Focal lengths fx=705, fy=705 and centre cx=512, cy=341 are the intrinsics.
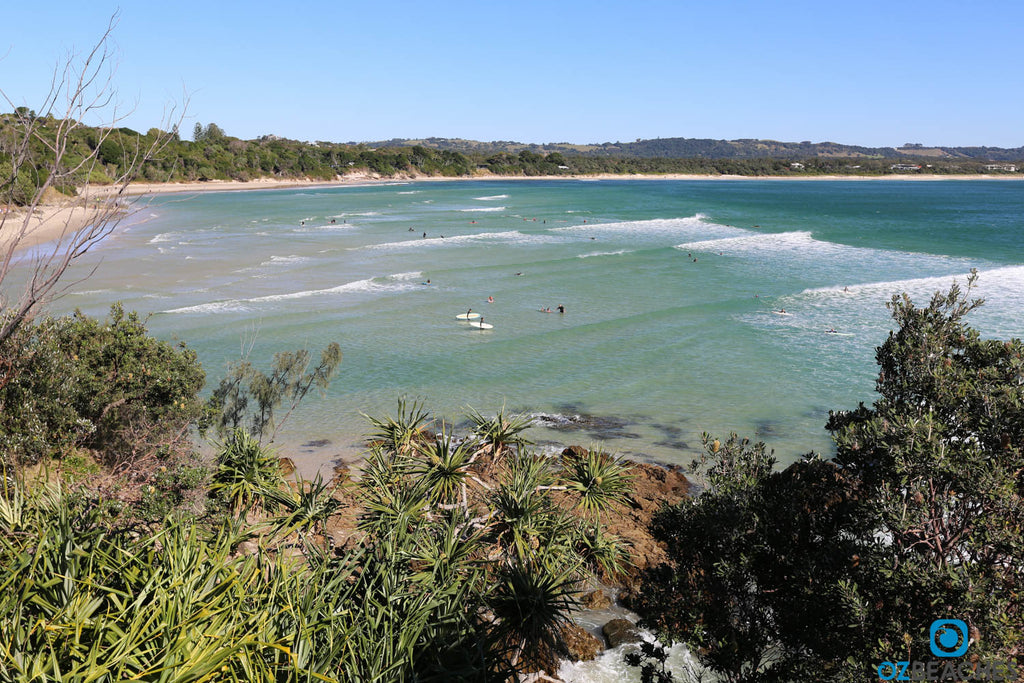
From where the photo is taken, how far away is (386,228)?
6706cm

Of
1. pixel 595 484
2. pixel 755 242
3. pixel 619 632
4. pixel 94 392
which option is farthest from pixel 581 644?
pixel 755 242

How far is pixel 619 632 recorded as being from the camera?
37.7 ft

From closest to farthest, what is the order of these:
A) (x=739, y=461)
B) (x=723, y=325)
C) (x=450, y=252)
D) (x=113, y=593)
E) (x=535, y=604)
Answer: (x=113, y=593) → (x=535, y=604) → (x=739, y=461) → (x=723, y=325) → (x=450, y=252)

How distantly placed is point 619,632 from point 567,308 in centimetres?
2547

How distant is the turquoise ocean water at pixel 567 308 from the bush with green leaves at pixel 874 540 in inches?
275

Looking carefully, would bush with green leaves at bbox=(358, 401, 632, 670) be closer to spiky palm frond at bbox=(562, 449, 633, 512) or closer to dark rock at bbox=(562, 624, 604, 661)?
spiky palm frond at bbox=(562, 449, 633, 512)

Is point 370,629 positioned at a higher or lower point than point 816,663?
higher

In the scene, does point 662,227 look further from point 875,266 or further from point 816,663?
point 816,663

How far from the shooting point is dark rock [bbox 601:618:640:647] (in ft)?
37.1

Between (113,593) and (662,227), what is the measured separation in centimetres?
7247

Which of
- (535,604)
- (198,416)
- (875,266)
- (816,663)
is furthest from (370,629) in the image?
(875,266)

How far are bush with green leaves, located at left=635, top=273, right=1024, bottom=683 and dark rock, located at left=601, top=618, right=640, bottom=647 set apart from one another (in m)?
3.53

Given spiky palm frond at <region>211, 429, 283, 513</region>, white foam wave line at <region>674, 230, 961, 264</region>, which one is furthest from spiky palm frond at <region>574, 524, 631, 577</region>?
white foam wave line at <region>674, 230, 961, 264</region>

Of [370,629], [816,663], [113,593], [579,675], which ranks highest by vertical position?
[113,593]
